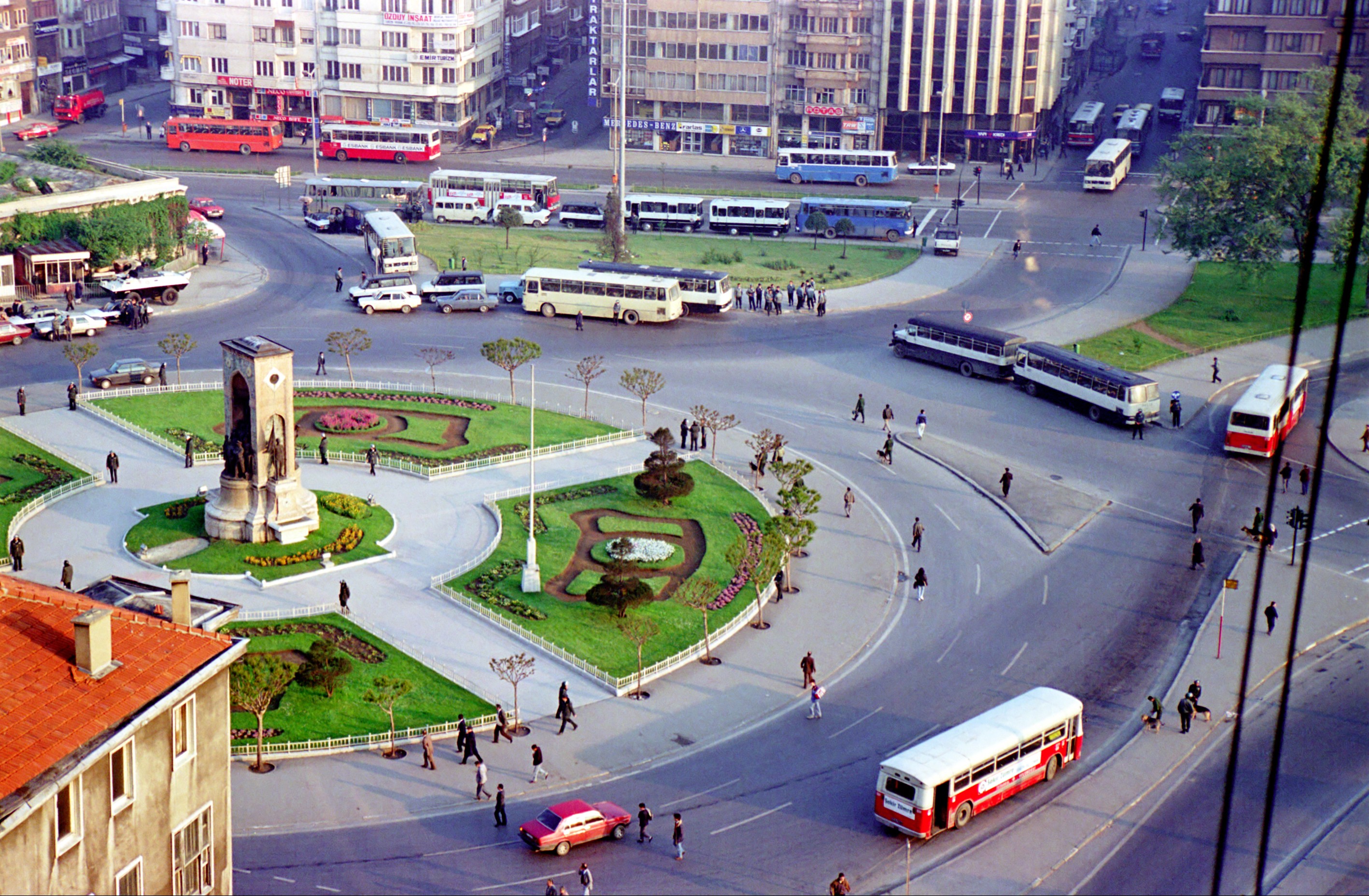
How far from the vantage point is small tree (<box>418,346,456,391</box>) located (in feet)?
255

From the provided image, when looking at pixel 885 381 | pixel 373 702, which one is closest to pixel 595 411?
pixel 885 381

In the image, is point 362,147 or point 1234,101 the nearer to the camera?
point 1234,101

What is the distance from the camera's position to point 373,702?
4753cm

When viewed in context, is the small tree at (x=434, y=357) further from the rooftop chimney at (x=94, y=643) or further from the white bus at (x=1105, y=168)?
the white bus at (x=1105, y=168)

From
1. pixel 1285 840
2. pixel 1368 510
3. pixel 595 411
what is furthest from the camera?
pixel 595 411

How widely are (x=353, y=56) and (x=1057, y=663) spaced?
103260mm

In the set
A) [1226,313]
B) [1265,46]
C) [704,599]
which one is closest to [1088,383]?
[1226,313]

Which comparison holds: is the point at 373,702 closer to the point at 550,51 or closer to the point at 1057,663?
the point at 1057,663

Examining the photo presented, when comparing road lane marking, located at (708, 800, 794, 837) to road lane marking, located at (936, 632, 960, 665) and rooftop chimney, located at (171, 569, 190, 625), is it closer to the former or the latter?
road lane marking, located at (936, 632, 960, 665)

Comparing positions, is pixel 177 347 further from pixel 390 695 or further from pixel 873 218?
pixel 873 218

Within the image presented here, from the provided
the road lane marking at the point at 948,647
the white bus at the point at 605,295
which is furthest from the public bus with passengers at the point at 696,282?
the road lane marking at the point at 948,647

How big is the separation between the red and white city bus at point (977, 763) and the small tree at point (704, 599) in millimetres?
9340

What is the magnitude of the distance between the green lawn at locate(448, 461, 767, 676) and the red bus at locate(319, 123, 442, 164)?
72.0 meters

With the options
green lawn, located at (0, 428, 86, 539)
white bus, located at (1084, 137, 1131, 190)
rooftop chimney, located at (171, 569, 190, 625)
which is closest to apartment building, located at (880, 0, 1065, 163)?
white bus, located at (1084, 137, 1131, 190)
